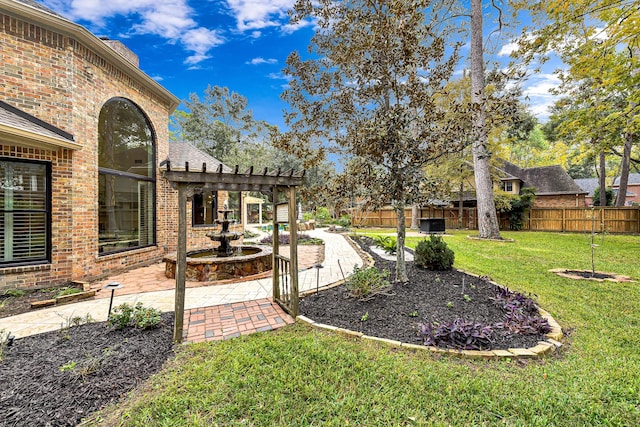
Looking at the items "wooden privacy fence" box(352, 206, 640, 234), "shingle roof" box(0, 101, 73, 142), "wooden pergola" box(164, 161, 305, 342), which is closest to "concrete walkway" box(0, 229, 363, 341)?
"wooden pergola" box(164, 161, 305, 342)

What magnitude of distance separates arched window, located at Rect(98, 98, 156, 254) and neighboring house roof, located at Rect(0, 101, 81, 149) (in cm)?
110

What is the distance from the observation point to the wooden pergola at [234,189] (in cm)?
312

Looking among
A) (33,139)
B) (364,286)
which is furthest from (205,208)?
(364,286)

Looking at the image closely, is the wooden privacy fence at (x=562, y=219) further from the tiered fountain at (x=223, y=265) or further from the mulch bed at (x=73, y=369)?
the mulch bed at (x=73, y=369)

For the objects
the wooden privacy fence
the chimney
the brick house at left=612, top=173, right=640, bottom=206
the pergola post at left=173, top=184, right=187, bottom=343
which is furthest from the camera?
the brick house at left=612, top=173, right=640, bottom=206

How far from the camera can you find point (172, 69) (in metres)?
15.0

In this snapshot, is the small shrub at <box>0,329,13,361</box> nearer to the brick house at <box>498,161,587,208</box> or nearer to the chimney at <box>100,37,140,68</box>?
the chimney at <box>100,37,140,68</box>

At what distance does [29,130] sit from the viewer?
14.7 feet

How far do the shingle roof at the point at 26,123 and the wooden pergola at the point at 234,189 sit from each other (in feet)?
12.3

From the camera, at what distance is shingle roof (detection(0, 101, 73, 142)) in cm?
443

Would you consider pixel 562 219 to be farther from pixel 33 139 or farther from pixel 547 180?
pixel 33 139

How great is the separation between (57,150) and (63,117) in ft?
2.42

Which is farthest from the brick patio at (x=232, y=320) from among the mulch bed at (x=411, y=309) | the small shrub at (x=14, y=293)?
the small shrub at (x=14, y=293)

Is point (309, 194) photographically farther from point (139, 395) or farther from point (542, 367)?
point (542, 367)
